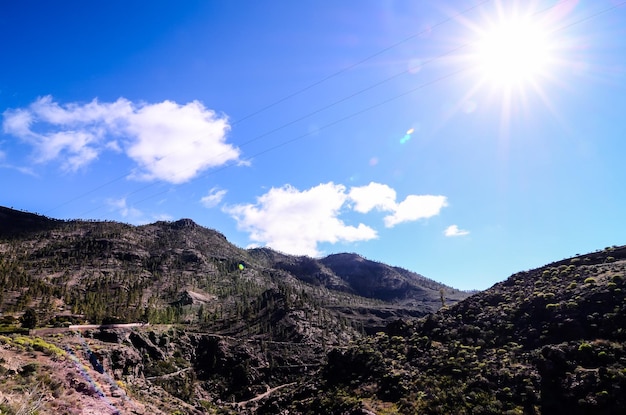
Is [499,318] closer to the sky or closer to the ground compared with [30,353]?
closer to the sky

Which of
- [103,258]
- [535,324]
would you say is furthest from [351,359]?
[103,258]

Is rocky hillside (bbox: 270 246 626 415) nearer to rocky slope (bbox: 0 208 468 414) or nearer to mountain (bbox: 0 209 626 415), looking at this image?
mountain (bbox: 0 209 626 415)

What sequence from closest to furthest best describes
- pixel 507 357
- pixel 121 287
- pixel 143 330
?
pixel 507 357
pixel 143 330
pixel 121 287

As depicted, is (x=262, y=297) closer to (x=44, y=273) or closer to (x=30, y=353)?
(x=44, y=273)

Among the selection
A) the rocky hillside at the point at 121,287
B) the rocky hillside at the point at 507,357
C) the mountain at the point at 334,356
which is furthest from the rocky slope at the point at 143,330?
the rocky hillside at the point at 507,357

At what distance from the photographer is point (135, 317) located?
10425 centimetres

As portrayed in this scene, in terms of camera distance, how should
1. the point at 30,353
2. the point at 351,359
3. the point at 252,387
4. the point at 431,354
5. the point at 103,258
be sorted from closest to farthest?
1. the point at 30,353
2. the point at 431,354
3. the point at 351,359
4. the point at 252,387
5. the point at 103,258

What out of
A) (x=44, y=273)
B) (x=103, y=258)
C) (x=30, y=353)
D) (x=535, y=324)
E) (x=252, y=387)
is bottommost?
(x=252, y=387)

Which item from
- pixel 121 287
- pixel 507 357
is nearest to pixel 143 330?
pixel 121 287

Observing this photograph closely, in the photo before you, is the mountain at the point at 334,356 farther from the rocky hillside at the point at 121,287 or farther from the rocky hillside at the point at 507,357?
the rocky hillside at the point at 121,287

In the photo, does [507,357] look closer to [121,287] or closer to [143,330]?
[143,330]

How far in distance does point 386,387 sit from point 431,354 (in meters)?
7.84

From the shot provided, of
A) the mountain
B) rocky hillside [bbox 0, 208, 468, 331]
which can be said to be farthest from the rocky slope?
rocky hillside [bbox 0, 208, 468, 331]

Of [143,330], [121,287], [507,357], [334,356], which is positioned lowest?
[334,356]
